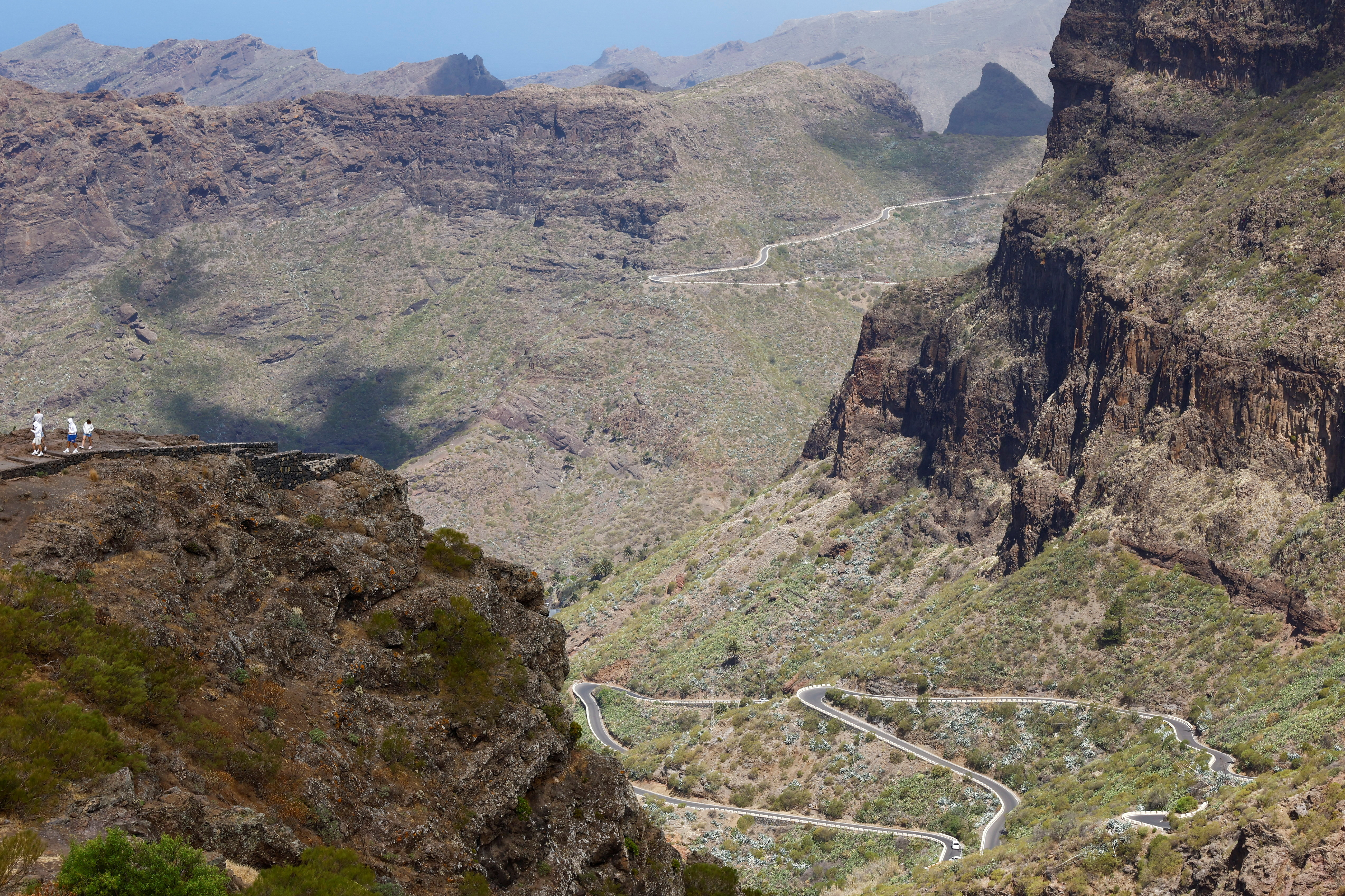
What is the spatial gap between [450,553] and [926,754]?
41.4 meters

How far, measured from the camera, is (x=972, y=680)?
221 ft

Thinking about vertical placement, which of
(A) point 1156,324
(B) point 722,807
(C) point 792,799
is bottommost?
(B) point 722,807

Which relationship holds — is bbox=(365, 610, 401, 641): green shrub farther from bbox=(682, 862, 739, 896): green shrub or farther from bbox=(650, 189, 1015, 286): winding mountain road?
bbox=(650, 189, 1015, 286): winding mountain road

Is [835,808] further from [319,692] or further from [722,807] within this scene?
[319,692]

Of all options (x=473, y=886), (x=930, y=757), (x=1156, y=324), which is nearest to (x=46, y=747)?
(x=473, y=886)

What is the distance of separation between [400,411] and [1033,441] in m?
111

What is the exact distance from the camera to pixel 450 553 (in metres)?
33.1

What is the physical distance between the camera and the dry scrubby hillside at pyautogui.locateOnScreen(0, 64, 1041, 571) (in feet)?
484

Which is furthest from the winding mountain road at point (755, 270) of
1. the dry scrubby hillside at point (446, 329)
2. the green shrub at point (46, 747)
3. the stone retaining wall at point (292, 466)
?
the green shrub at point (46, 747)

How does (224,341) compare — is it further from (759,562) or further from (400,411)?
(759,562)

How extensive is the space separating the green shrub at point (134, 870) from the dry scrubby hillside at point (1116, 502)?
101ft

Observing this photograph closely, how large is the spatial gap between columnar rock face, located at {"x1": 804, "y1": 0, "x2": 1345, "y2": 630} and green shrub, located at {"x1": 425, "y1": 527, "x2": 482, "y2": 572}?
140 feet

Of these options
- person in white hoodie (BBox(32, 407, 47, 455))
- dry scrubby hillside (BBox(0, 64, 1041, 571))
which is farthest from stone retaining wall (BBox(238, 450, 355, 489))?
dry scrubby hillside (BBox(0, 64, 1041, 571))

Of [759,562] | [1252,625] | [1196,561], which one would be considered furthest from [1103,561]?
[759,562]
